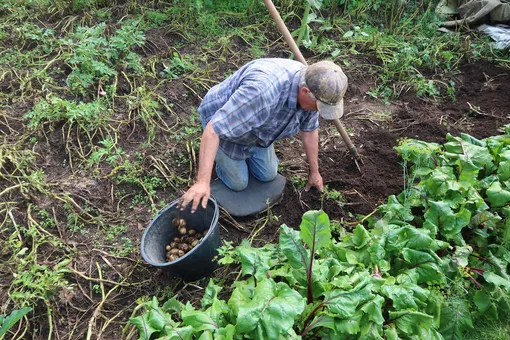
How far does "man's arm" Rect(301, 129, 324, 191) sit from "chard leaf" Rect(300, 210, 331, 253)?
1025 millimetres

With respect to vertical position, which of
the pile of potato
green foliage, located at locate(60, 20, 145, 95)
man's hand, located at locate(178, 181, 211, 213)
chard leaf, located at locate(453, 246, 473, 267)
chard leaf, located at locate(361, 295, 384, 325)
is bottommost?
chard leaf, located at locate(453, 246, 473, 267)

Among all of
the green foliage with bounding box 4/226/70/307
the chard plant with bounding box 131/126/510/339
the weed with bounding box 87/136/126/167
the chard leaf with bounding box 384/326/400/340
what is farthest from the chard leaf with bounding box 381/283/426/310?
the weed with bounding box 87/136/126/167

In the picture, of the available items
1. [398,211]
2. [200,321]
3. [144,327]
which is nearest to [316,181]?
[398,211]

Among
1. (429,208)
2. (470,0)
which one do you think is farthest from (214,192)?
(470,0)

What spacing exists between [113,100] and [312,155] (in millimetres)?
1975

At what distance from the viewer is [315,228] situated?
6.61ft

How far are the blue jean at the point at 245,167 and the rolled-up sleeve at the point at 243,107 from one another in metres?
0.65

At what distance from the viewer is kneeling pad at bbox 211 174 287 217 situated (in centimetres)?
312

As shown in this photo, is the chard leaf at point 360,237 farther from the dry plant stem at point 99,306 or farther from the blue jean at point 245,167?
the dry plant stem at point 99,306

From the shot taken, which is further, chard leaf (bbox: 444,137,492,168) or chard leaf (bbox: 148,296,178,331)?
chard leaf (bbox: 444,137,492,168)

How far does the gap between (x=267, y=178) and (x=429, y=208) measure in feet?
4.09

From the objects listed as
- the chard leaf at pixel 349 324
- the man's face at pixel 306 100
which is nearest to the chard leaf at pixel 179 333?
the chard leaf at pixel 349 324

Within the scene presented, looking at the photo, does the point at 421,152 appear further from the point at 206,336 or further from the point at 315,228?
the point at 206,336

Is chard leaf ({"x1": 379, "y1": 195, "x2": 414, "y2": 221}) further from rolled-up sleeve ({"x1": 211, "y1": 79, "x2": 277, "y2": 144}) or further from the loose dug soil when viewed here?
rolled-up sleeve ({"x1": 211, "y1": 79, "x2": 277, "y2": 144})
